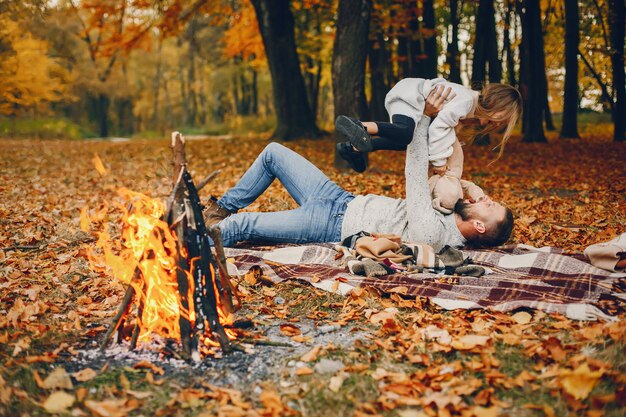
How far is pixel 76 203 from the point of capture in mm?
7289

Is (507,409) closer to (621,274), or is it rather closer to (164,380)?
(164,380)

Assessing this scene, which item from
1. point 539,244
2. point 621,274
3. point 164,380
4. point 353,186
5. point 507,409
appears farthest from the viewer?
point 353,186

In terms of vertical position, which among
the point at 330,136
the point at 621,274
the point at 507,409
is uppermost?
the point at 330,136

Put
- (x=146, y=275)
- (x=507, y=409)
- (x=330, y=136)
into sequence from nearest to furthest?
(x=507, y=409), (x=146, y=275), (x=330, y=136)

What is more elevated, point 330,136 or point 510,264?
point 330,136

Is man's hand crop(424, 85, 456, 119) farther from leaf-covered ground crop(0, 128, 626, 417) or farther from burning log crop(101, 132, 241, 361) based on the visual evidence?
burning log crop(101, 132, 241, 361)

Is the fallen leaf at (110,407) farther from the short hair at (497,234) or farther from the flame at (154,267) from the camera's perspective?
the short hair at (497,234)

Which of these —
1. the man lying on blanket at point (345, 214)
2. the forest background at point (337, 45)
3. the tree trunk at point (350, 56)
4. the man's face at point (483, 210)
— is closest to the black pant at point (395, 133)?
the man lying on blanket at point (345, 214)

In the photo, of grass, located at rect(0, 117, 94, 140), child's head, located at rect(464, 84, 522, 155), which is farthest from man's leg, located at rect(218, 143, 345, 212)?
grass, located at rect(0, 117, 94, 140)

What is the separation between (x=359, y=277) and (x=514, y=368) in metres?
1.41

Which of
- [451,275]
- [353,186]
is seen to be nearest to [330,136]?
[353,186]

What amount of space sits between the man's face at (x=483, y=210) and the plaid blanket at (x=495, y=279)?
370 millimetres

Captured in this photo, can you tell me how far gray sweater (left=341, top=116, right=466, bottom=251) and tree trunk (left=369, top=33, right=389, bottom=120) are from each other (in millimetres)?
11845

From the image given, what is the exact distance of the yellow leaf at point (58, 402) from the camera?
2346mm
